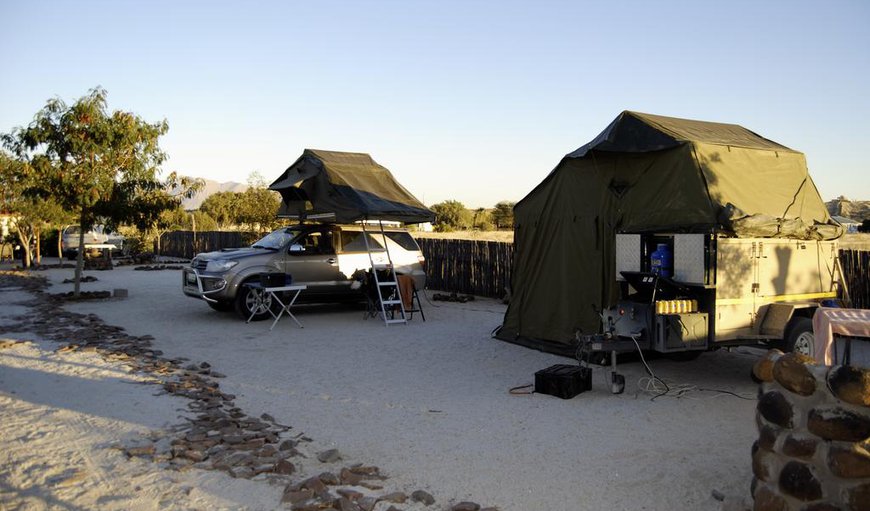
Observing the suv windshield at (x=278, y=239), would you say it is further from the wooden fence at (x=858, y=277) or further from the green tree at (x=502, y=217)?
the green tree at (x=502, y=217)

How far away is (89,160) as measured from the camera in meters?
16.0

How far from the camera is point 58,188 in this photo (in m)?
15.6

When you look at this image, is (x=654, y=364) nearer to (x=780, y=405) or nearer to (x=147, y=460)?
(x=780, y=405)

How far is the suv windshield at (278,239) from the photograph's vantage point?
44.6ft

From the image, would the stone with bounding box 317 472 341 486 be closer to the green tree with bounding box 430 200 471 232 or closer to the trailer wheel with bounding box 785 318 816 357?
the trailer wheel with bounding box 785 318 816 357

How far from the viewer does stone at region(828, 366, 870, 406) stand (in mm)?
3547

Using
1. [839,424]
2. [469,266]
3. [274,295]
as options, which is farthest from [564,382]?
[469,266]

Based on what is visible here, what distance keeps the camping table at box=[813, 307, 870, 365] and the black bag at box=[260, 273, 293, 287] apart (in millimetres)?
9009

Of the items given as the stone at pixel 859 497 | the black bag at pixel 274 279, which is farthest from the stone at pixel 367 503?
the black bag at pixel 274 279

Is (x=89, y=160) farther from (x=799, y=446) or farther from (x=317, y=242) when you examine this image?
(x=799, y=446)

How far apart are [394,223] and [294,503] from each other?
10725 mm

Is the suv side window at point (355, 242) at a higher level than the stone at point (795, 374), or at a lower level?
higher

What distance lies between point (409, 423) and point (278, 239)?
8257 millimetres

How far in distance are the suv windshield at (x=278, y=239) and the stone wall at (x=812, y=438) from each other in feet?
→ 35.2
